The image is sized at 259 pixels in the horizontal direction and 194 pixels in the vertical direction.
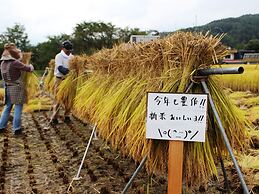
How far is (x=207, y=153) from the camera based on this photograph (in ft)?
8.14

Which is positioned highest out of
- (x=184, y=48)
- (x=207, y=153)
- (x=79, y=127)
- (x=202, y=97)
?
(x=184, y=48)

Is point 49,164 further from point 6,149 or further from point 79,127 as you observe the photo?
point 79,127

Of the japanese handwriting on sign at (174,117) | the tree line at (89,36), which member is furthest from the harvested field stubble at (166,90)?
the tree line at (89,36)

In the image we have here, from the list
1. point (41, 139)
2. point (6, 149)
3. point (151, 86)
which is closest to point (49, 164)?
point (6, 149)

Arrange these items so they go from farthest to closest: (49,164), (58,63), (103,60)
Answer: (58,63) < (49,164) < (103,60)

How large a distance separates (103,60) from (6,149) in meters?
2.14

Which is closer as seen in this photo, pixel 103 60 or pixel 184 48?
pixel 184 48

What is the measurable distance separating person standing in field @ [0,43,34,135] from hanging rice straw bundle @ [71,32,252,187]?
10.2 ft

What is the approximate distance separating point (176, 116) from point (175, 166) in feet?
1.07

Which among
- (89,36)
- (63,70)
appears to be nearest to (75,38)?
(89,36)

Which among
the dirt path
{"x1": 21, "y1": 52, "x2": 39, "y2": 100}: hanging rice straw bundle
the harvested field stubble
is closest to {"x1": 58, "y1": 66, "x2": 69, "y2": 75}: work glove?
{"x1": 21, "y1": 52, "x2": 39, "y2": 100}: hanging rice straw bundle

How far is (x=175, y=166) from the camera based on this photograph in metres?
2.36

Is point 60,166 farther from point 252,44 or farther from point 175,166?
point 252,44

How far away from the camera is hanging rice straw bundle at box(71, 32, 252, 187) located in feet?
8.04
